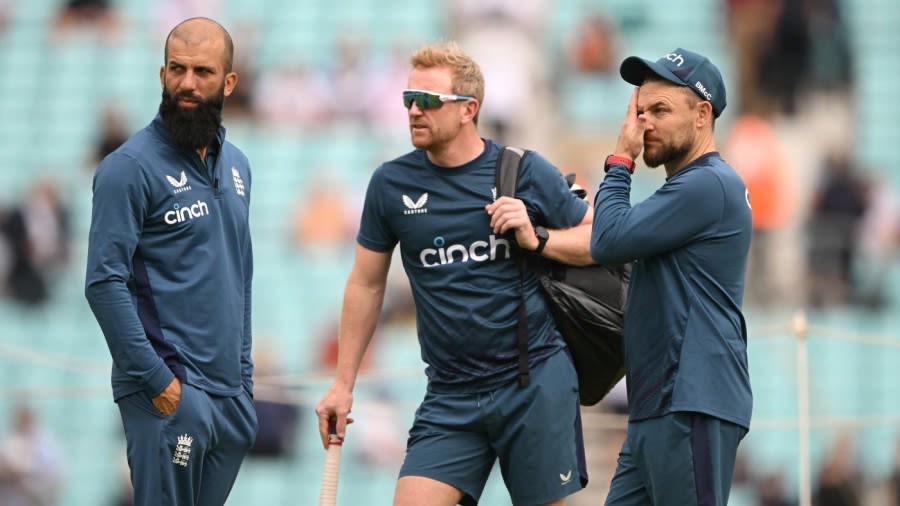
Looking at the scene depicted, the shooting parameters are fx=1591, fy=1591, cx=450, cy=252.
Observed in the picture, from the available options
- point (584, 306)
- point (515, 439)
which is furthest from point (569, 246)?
point (515, 439)

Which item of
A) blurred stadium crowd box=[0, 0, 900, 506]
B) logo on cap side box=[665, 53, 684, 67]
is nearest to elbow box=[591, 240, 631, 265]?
logo on cap side box=[665, 53, 684, 67]

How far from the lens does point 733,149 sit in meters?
13.4

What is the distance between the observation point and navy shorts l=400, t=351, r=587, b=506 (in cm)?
560

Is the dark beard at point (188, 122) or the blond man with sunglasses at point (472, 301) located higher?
the dark beard at point (188, 122)

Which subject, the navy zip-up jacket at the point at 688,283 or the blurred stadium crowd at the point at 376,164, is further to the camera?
the blurred stadium crowd at the point at 376,164

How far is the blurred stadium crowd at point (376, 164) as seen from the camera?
39.9 feet

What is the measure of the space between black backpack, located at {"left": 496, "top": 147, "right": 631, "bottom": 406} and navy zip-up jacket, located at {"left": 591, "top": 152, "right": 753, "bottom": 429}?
49cm

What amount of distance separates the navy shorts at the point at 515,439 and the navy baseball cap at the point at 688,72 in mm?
1078

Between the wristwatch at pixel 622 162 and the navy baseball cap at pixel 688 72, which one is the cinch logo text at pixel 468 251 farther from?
the navy baseball cap at pixel 688 72

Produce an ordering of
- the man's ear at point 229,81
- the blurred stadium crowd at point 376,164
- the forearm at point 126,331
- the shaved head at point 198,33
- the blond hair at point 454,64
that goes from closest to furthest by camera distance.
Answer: the forearm at point 126,331, the shaved head at point 198,33, the man's ear at point 229,81, the blond hair at point 454,64, the blurred stadium crowd at point 376,164

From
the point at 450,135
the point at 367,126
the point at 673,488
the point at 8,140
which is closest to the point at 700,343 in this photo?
the point at 673,488

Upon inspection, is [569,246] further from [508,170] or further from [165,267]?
[165,267]

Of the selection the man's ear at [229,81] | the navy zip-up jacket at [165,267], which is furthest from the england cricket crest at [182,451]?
the man's ear at [229,81]

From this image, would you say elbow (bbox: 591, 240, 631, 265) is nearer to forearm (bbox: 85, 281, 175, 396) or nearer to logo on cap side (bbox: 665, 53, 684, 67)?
logo on cap side (bbox: 665, 53, 684, 67)
